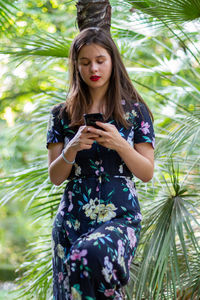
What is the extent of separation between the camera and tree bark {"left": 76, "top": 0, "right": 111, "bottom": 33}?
1.90 m

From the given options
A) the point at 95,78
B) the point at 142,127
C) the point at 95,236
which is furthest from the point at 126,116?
the point at 95,236

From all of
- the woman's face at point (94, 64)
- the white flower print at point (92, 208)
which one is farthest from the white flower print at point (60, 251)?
the woman's face at point (94, 64)

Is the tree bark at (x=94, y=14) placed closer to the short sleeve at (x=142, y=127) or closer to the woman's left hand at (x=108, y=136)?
the short sleeve at (x=142, y=127)

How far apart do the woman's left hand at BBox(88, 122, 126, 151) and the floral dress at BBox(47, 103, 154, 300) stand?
4.4 inches

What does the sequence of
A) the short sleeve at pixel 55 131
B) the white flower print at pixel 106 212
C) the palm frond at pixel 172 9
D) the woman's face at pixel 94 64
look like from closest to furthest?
1. the white flower print at pixel 106 212
2. the woman's face at pixel 94 64
3. the short sleeve at pixel 55 131
4. the palm frond at pixel 172 9

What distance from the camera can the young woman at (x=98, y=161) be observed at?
1.53 metres

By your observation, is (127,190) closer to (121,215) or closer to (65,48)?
(121,215)

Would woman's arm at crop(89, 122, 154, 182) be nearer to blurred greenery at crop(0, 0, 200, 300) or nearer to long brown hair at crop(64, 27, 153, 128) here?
long brown hair at crop(64, 27, 153, 128)

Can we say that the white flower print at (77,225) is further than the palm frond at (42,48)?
No

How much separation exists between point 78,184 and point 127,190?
19 centimetres

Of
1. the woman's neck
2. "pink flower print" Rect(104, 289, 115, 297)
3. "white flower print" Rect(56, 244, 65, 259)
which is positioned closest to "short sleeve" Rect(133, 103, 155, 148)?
the woman's neck

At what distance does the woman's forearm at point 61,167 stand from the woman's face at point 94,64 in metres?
0.29

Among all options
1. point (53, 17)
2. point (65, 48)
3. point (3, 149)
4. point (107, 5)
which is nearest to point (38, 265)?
point (65, 48)

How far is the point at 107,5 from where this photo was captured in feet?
6.38
